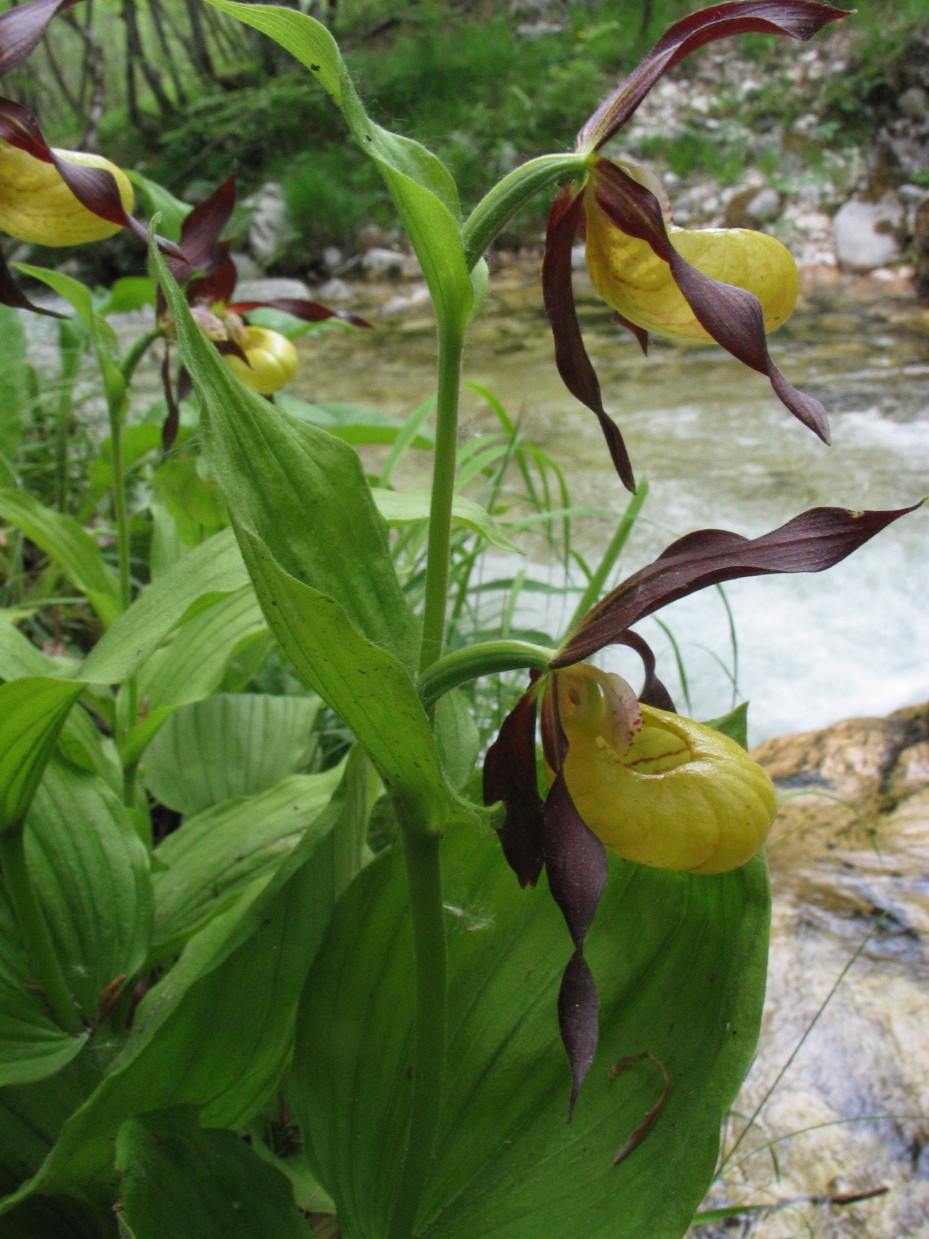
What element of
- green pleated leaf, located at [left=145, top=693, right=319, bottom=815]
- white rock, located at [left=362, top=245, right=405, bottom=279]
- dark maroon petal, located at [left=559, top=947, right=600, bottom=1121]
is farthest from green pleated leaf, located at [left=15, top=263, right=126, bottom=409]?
white rock, located at [left=362, top=245, right=405, bottom=279]

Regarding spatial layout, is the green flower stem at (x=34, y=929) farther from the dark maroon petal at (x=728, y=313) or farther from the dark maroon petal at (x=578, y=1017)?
the dark maroon petal at (x=728, y=313)

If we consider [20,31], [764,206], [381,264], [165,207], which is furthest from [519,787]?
[381,264]

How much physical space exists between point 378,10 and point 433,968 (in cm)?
1322

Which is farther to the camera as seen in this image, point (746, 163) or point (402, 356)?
point (746, 163)

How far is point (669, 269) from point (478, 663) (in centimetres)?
32

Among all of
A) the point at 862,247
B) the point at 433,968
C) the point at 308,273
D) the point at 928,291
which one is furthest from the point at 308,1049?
the point at 308,273

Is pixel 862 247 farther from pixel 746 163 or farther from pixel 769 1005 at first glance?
pixel 769 1005

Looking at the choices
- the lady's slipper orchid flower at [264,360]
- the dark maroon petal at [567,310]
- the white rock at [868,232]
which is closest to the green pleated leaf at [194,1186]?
the dark maroon petal at [567,310]

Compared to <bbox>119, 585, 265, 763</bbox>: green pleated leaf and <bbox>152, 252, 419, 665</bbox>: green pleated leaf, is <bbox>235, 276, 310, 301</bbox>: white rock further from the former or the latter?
<bbox>152, 252, 419, 665</bbox>: green pleated leaf

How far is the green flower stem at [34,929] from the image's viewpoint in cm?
88

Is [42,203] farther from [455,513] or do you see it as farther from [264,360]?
[264,360]

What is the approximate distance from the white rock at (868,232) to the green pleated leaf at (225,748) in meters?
6.79

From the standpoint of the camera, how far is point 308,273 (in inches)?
333

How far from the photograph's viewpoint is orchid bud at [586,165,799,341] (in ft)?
2.26
